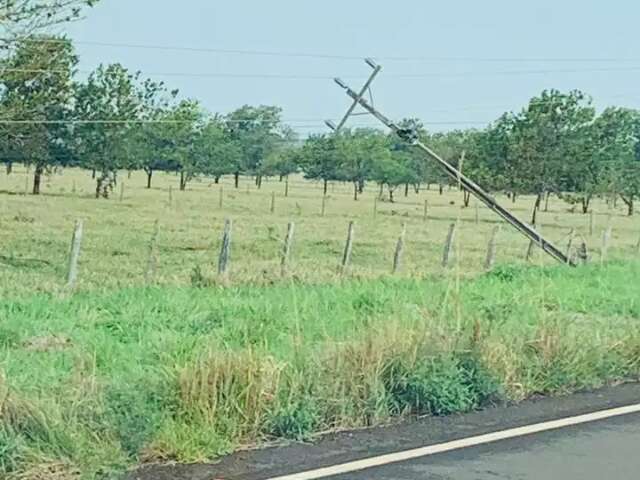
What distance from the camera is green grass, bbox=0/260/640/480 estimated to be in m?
5.71

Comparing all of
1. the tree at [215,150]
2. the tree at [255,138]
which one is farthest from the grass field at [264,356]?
the tree at [255,138]

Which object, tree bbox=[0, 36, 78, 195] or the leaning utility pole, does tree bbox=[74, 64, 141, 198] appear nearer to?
tree bbox=[0, 36, 78, 195]

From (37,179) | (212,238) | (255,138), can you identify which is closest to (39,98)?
(212,238)

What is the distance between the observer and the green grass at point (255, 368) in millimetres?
5715

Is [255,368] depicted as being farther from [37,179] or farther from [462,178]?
[37,179]

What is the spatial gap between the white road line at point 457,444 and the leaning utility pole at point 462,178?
13.5m

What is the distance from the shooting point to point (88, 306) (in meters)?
12.2

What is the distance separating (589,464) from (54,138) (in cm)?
5630

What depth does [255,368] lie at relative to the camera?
21.8ft

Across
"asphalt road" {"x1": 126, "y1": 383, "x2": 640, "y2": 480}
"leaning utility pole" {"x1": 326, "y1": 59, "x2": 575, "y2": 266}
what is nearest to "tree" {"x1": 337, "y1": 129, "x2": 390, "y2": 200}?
"leaning utility pole" {"x1": 326, "y1": 59, "x2": 575, "y2": 266}

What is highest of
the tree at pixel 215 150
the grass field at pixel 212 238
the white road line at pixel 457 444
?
the tree at pixel 215 150

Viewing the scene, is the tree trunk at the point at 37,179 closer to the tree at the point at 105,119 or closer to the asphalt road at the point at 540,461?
the tree at the point at 105,119

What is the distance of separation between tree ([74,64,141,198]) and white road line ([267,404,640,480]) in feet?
174

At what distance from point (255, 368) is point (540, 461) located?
1998 millimetres
